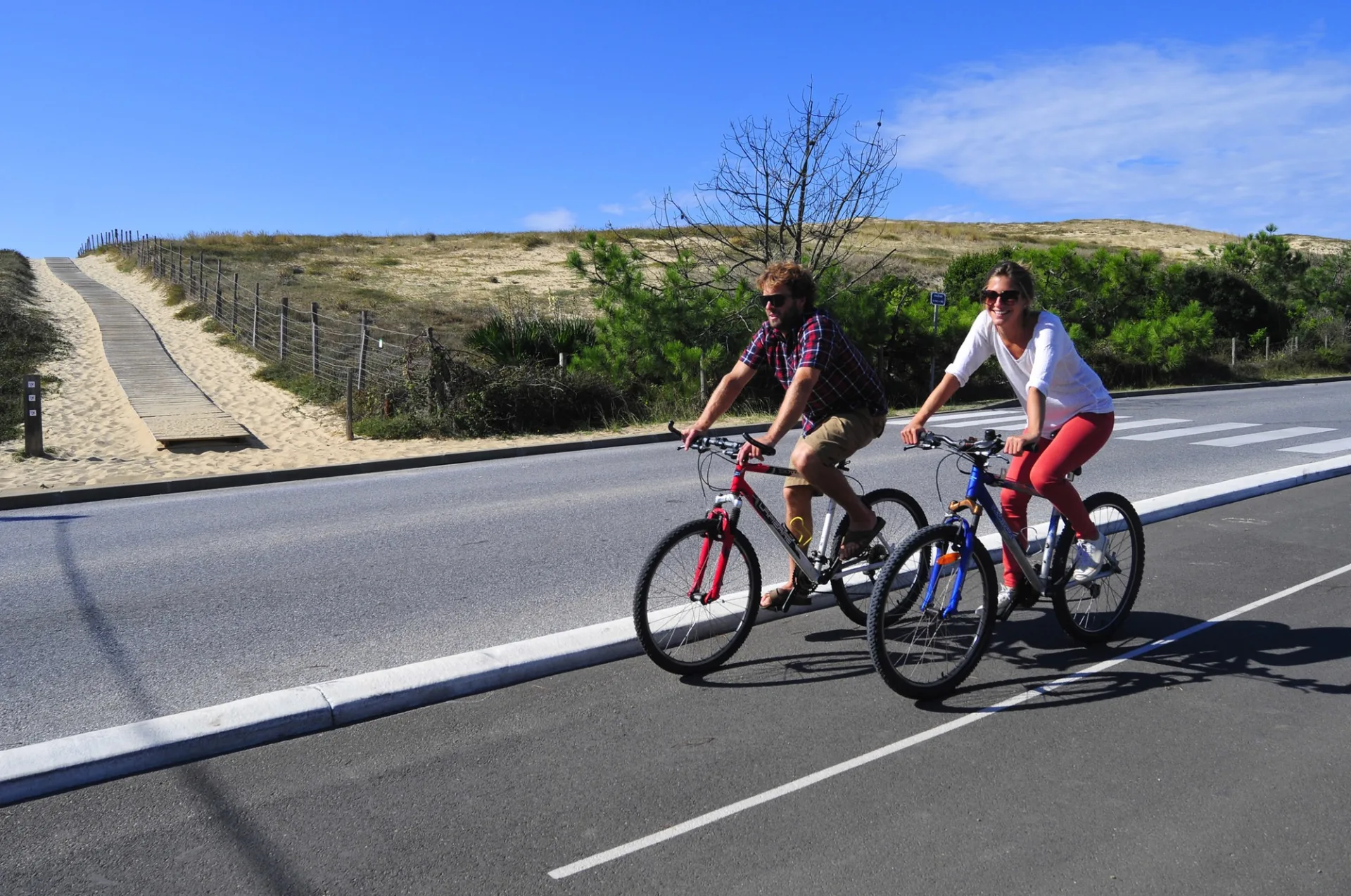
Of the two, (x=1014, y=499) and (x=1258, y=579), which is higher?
(x=1014, y=499)

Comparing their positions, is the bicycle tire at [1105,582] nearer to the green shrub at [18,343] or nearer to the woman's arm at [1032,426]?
the woman's arm at [1032,426]

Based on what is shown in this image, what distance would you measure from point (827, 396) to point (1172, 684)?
2.04 meters

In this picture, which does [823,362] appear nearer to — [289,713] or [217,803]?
[289,713]

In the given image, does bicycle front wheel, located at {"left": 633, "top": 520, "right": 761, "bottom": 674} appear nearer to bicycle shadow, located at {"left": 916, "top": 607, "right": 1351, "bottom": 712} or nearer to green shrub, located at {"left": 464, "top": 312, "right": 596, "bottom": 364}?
bicycle shadow, located at {"left": 916, "top": 607, "right": 1351, "bottom": 712}

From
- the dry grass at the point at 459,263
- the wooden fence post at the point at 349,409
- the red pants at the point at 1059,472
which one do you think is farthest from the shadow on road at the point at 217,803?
the dry grass at the point at 459,263

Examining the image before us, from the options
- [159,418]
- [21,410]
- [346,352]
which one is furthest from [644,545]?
[346,352]

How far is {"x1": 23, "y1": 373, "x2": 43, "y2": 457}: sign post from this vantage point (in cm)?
1408

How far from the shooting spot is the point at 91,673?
17.5 feet

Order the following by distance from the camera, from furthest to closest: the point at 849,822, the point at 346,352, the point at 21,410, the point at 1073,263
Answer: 1. the point at 1073,263
2. the point at 346,352
3. the point at 21,410
4. the point at 849,822

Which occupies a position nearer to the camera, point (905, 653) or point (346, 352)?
point (905, 653)

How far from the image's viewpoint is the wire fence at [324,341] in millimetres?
18062

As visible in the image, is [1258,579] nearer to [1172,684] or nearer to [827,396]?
[1172,684]

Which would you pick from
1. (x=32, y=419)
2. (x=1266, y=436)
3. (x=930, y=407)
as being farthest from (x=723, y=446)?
(x=1266, y=436)

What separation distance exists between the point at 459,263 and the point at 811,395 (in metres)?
48.2
